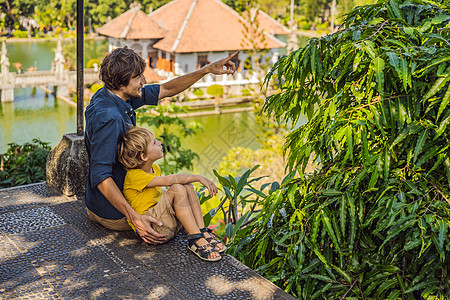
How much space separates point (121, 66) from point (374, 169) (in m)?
1.12

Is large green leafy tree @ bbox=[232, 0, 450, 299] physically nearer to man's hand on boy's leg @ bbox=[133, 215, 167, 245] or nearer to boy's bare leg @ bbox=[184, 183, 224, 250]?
boy's bare leg @ bbox=[184, 183, 224, 250]

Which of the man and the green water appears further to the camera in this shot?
the green water

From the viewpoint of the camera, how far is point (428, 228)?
6.42 feet

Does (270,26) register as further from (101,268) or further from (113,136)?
(101,268)

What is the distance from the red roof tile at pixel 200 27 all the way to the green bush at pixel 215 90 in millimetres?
1555

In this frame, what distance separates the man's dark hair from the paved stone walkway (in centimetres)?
70

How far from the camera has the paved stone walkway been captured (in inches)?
83.2

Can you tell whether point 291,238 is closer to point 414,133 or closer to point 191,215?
point 191,215

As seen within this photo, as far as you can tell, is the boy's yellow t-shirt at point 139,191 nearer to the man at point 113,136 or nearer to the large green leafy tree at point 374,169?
the man at point 113,136

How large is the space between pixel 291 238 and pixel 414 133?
0.62m

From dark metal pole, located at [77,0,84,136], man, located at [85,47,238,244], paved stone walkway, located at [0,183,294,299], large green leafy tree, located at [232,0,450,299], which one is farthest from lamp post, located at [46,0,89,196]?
large green leafy tree, located at [232,0,450,299]

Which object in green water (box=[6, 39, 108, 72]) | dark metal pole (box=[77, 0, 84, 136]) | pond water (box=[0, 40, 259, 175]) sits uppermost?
dark metal pole (box=[77, 0, 84, 136])

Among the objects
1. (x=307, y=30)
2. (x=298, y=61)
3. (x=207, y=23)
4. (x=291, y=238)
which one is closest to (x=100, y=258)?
(x=291, y=238)

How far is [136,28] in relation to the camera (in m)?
20.9
